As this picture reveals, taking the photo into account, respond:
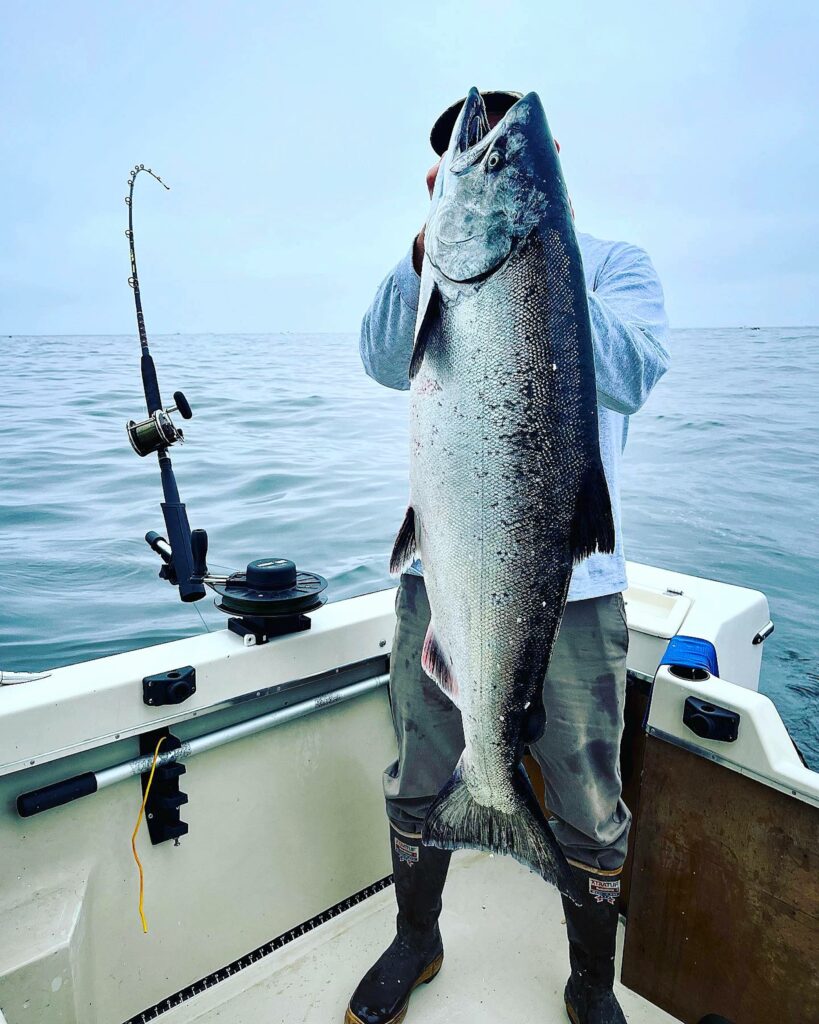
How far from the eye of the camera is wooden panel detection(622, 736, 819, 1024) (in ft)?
6.49

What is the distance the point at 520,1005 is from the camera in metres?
2.43

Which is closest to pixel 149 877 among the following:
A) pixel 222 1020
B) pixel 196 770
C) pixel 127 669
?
pixel 196 770

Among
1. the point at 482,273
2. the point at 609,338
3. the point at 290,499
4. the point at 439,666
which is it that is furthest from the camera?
the point at 290,499

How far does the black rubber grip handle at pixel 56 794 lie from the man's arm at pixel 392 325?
1.43m

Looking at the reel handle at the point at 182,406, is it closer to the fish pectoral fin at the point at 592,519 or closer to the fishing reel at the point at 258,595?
the fishing reel at the point at 258,595

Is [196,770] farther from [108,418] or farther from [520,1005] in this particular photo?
[108,418]

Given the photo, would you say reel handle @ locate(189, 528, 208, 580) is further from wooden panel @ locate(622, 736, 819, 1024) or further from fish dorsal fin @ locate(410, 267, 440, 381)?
wooden panel @ locate(622, 736, 819, 1024)

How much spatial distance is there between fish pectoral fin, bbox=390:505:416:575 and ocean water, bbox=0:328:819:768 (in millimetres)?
3457

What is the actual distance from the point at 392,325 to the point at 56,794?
5.21 ft

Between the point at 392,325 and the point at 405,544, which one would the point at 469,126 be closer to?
the point at 392,325

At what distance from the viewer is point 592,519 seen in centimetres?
155

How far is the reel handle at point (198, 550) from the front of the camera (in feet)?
8.11

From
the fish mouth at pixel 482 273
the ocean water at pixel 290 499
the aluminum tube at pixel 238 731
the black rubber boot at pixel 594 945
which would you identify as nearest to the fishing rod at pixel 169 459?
the aluminum tube at pixel 238 731

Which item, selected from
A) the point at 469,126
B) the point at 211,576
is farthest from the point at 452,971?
the point at 469,126
